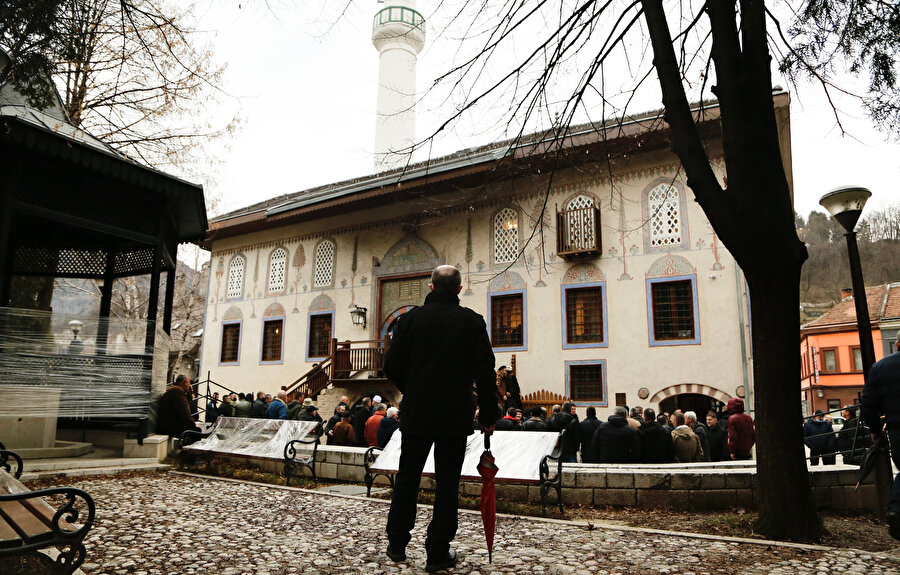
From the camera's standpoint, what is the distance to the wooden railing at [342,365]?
16.2 metres

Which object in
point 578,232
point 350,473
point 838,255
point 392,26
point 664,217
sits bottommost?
point 350,473

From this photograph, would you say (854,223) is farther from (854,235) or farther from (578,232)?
(578,232)

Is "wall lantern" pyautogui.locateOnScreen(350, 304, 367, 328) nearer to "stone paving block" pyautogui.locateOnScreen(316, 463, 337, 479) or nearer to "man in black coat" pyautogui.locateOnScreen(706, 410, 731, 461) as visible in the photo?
"stone paving block" pyautogui.locateOnScreen(316, 463, 337, 479)

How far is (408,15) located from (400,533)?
3200cm

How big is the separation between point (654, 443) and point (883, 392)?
10.0 ft

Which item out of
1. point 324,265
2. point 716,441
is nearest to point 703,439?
point 716,441

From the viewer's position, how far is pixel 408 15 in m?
30.8

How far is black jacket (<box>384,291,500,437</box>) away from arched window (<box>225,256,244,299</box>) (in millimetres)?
18715

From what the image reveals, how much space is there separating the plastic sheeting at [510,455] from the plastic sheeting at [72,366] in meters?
4.11

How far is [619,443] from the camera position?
671 cm

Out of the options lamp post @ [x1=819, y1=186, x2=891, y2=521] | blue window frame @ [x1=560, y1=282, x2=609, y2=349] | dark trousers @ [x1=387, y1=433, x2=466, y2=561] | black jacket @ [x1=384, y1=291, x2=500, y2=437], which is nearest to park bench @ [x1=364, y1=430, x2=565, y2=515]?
dark trousers @ [x1=387, y1=433, x2=466, y2=561]

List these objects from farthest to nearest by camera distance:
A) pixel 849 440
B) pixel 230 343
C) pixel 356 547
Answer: pixel 230 343 → pixel 849 440 → pixel 356 547

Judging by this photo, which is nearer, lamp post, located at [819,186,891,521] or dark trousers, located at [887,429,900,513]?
dark trousers, located at [887,429,900,513]

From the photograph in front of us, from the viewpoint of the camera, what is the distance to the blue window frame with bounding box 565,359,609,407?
13.7m
